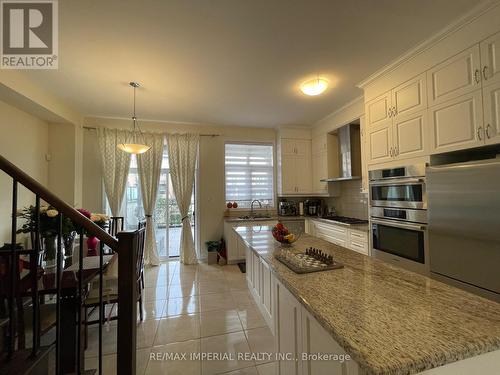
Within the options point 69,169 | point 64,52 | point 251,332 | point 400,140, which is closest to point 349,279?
point 251,332

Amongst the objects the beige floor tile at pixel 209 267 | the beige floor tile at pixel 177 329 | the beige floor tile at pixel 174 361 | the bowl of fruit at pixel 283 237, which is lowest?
the beige floor tile at pixel 174 361

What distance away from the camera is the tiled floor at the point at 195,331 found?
1.77 metres

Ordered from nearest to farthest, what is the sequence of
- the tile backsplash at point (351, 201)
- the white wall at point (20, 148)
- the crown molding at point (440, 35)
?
the crown molding at point (440, 35) < the white wall at point (20, 148) < the tile backsplash at point (351, 201)

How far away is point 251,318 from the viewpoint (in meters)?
2.38

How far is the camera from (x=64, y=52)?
2.16 metres

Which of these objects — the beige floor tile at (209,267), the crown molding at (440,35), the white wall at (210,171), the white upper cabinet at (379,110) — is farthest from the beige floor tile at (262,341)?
the crown molding at (440,35)

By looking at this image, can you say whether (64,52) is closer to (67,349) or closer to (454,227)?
(67,349)

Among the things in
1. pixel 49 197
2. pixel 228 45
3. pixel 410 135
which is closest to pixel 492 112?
pixel 410 135

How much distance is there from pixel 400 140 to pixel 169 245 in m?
4.14

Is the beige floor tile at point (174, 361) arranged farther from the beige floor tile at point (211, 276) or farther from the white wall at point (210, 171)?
the white wall at point (210, 171)

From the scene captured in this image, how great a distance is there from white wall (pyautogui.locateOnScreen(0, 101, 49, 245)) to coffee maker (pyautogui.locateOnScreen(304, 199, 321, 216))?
183 inches

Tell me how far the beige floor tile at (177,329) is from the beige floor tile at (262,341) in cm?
52

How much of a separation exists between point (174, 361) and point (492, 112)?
3.09 m

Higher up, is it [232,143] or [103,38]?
[103,38]
